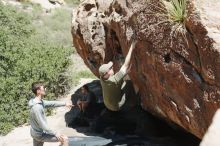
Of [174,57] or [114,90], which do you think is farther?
[114,90]

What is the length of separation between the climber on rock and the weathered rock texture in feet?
0.80

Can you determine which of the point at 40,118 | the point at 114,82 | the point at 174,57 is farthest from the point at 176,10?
the point at 40,118

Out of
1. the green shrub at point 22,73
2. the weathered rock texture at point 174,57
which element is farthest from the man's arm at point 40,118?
the green shrub at point 22,73

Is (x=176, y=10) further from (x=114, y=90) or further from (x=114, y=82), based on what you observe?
(x=114, y=90)

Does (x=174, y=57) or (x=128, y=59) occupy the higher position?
(x=174, y=57)

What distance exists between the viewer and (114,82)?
6.80 m

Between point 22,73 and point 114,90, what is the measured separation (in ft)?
20.1

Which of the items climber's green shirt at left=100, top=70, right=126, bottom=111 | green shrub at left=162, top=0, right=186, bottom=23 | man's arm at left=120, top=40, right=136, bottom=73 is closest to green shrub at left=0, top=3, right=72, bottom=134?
climber's green shirt at left=100, top=70, right=126, bottom=111

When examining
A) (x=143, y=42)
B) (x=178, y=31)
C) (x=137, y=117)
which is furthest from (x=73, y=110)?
(x=178, y=31)

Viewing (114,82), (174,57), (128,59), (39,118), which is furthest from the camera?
(114,82)

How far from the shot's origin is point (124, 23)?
7090 millimetres

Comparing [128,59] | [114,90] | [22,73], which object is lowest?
[22,73]

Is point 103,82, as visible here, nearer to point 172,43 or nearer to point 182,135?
point 172,43

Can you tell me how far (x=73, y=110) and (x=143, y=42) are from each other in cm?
513
